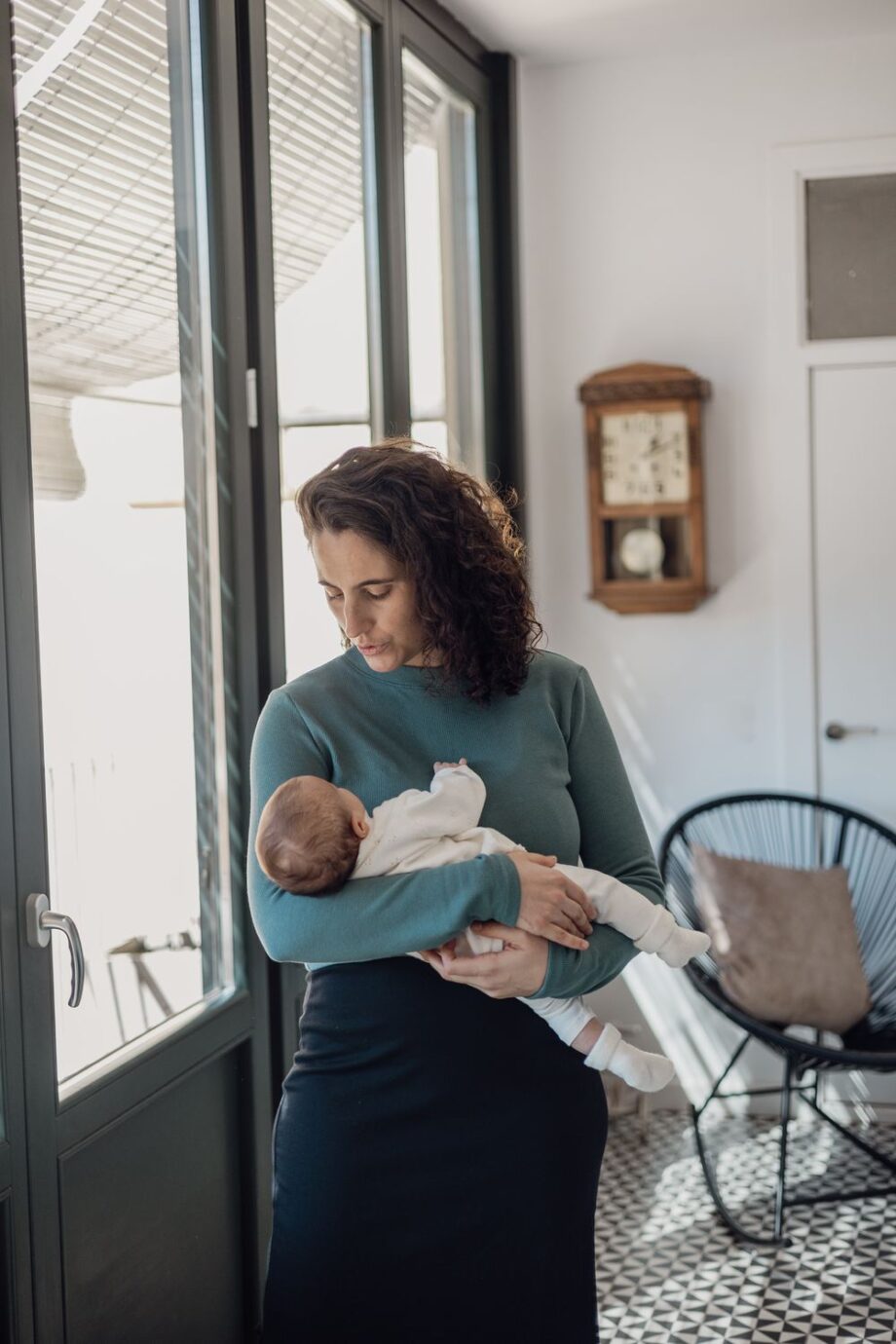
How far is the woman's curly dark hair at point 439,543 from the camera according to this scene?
166 centimetres

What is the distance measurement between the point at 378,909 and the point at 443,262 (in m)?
2.49

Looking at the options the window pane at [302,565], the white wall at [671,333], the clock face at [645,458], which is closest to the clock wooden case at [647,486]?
the clock face at [645,458]

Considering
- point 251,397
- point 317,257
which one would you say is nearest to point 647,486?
point 317,257

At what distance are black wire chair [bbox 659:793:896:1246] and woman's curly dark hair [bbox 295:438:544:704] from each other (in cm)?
188

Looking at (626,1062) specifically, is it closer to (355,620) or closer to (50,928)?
(355,620)

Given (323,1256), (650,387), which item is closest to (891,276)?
(650,387)

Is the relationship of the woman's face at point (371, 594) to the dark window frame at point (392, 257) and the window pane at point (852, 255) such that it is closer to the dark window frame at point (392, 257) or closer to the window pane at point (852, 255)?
the dark window frame at point (392, 257)

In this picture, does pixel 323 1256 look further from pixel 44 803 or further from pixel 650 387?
pixel 650 387

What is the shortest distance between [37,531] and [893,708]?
2.69 metres

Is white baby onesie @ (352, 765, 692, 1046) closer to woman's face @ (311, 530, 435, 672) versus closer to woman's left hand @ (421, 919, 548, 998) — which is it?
woman's left hand @ (421, 919, 548, 998)

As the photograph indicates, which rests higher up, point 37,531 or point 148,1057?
point 37,531

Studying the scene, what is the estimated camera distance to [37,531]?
1.89 meters

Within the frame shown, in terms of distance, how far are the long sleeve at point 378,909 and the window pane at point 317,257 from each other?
1.14 meters

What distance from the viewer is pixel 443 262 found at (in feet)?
11.9
